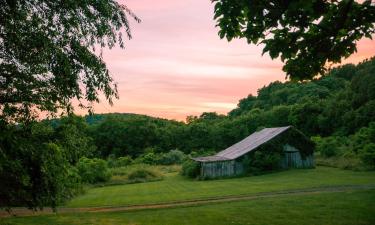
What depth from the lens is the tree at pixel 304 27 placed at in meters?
9.30

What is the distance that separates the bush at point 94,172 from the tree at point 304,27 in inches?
1546

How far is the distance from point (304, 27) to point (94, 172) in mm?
41419

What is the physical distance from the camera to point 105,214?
912 inches

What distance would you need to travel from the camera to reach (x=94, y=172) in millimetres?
47594

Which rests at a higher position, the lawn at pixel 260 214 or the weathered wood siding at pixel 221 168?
the weathered wood siding at pixel 221 168

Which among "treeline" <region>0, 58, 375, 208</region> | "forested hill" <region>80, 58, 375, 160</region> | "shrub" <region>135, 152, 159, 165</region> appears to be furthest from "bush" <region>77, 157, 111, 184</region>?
"forested hill" <region>80, 58, 375, 160</region>

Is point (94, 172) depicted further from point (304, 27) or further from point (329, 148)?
point (304, 27)

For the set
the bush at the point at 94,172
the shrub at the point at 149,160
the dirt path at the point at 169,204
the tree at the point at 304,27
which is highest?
the tree at the point at 304,27

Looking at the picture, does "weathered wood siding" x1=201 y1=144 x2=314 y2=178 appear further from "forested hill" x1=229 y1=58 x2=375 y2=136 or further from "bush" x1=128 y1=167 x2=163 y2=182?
"forested hill" x1=229 y1=58 x2=375 y2=136

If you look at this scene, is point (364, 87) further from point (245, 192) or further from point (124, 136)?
point (245, 192)

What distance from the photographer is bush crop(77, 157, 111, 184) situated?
4669 centimetres

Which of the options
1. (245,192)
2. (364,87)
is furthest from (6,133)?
(364,87)

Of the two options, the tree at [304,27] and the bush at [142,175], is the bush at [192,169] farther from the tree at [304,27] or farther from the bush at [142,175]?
the tree at [304,27]

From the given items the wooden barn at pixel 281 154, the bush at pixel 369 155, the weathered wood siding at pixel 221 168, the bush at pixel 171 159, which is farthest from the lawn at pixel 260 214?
the bush at pixel 171 159
